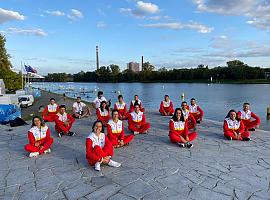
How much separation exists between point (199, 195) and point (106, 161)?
1944 mm

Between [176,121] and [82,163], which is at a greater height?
[176,121]

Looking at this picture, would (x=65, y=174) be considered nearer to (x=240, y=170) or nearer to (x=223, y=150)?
(x=240, y=170)

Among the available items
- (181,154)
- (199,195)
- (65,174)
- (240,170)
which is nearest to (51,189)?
(65,174)

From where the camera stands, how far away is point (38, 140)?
6172 millimetres

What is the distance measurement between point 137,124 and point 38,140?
120 inches

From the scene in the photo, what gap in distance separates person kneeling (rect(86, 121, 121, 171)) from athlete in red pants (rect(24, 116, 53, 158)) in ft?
4.92

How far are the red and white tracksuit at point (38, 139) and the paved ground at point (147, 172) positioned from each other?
24 centimetres

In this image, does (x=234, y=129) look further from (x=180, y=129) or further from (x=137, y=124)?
(x=137, y=124)

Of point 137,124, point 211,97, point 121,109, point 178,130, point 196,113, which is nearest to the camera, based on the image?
point 178,130

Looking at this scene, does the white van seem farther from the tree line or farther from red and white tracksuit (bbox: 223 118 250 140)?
the tree line

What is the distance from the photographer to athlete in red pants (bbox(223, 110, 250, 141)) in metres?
7.20

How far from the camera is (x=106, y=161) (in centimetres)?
517

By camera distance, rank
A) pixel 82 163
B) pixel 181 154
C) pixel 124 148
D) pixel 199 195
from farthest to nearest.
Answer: pixel 124 148, pixel 181 154, pixel 82 163, pixel 199 195

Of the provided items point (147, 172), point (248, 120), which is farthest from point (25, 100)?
point (147, 172)
